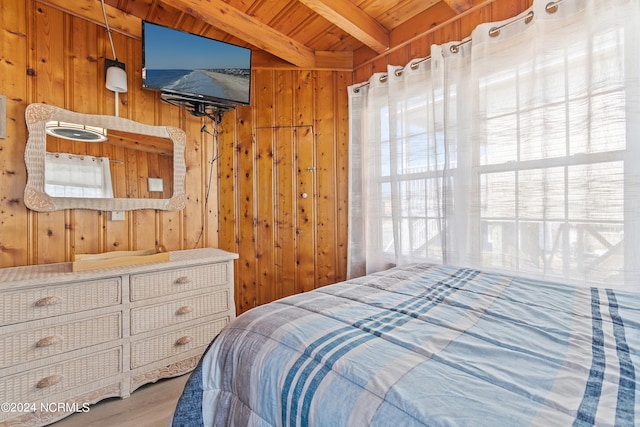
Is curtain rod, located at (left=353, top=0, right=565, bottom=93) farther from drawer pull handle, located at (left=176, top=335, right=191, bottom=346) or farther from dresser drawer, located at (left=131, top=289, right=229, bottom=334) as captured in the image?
drawer pull handle, located at (left=176, top=335, right=191, bottom=346)

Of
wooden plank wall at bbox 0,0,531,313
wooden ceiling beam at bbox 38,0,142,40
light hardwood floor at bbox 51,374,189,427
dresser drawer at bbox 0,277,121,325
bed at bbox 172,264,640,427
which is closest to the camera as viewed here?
bed at bbox 172,264,640,427

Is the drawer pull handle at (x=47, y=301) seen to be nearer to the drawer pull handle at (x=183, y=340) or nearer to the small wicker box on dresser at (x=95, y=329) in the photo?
the small wicker box on dresser at (x=95, y=329)

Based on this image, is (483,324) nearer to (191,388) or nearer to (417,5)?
(191,388)

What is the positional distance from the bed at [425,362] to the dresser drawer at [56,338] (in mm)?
986

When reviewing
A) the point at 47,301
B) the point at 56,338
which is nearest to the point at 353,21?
the point at 47,301

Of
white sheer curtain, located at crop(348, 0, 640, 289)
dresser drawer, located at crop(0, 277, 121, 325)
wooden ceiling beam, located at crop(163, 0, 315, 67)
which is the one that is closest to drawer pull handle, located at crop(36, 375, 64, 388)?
dresser drawer, located at crop(0, 277, 121, 325)

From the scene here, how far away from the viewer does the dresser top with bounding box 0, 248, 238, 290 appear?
4.55 feet

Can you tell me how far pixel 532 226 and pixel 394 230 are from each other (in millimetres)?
871

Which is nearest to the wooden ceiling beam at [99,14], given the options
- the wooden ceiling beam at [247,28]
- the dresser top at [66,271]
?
the wooden ceiling beam at [247,28]

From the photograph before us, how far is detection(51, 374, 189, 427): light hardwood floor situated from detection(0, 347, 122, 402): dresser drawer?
139 millimetres

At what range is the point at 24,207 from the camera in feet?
5.61

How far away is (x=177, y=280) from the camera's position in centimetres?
184

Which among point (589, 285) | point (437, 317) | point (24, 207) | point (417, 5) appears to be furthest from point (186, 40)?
point (589, 285)

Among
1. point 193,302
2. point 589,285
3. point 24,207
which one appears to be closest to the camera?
point 589,285
